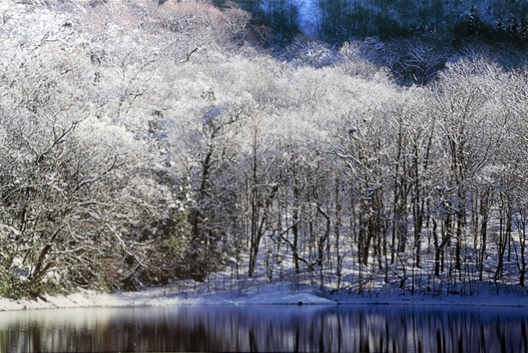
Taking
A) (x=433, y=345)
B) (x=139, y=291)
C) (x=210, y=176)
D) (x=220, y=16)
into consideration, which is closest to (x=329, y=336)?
(x=433, y=345)

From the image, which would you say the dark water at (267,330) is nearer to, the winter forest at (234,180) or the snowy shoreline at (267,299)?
the snowy shoreline at (267,299)

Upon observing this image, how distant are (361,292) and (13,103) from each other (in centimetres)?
1930

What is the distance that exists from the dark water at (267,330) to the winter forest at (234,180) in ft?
16.8

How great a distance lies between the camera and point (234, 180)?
43.6 m

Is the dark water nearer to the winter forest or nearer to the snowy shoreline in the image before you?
the snowy shoreline

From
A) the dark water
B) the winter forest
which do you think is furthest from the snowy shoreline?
the dark water

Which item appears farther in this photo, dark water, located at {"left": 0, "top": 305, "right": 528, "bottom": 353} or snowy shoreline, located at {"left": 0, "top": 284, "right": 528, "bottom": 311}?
snowy shoreline, located at {"left": 0, "top": 284, "right": 528, "bottom": 311}

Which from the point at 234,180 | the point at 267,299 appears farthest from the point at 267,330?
Result: the point at 234,180

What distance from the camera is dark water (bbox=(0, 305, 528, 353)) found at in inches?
752

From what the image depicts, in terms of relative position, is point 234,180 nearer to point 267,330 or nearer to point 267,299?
point 267,299

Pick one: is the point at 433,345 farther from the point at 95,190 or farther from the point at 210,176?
the point at 210,176

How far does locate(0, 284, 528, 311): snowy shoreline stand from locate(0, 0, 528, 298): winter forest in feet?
1.90

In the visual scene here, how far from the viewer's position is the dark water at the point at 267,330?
62.7 feet

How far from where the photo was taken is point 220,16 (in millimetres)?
94375
